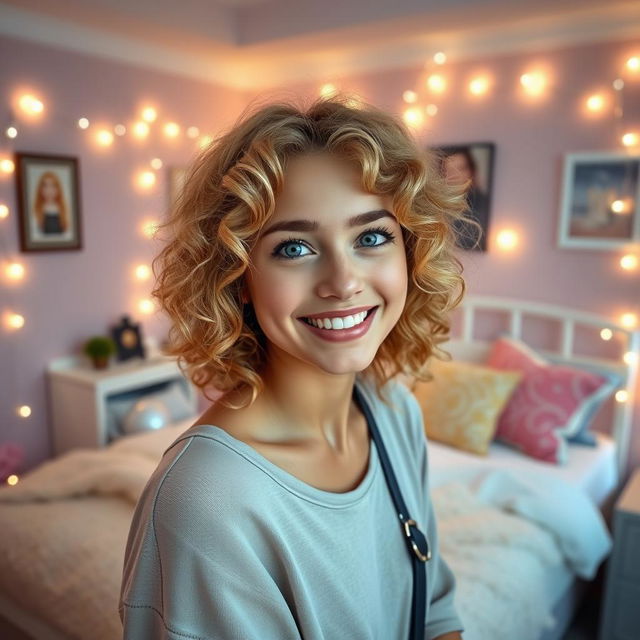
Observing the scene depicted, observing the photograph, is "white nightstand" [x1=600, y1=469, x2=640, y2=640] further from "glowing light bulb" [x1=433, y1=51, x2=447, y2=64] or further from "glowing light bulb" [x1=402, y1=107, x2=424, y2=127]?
"glowing light bulb" [x1=433, y1=51, x2=447, y2=64]

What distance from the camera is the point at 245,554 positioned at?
77 cm

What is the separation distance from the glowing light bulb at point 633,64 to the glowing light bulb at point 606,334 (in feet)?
3.53

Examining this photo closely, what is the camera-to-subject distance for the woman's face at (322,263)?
0.84 m

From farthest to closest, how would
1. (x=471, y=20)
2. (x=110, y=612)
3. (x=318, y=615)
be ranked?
(x=471, y=20)
(x=110, y=612)
(x=318, y=615)

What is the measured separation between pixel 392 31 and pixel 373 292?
2303 millimetres

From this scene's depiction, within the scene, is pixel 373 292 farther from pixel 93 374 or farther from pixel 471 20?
pixel 93 374

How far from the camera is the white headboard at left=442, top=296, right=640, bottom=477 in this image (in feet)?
8.32

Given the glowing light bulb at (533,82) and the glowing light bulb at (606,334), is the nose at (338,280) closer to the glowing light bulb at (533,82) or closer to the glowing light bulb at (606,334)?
the glowing light bulb at (606,334)

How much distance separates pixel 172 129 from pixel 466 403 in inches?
86.9

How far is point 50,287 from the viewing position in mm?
2947

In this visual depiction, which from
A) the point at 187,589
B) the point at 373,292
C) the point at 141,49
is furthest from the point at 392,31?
the point at 187,589

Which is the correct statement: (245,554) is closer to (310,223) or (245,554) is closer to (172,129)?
(310,223)

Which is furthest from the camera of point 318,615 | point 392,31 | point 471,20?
point 392,31

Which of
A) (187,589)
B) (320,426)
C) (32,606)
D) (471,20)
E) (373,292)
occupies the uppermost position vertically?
(471,20)
